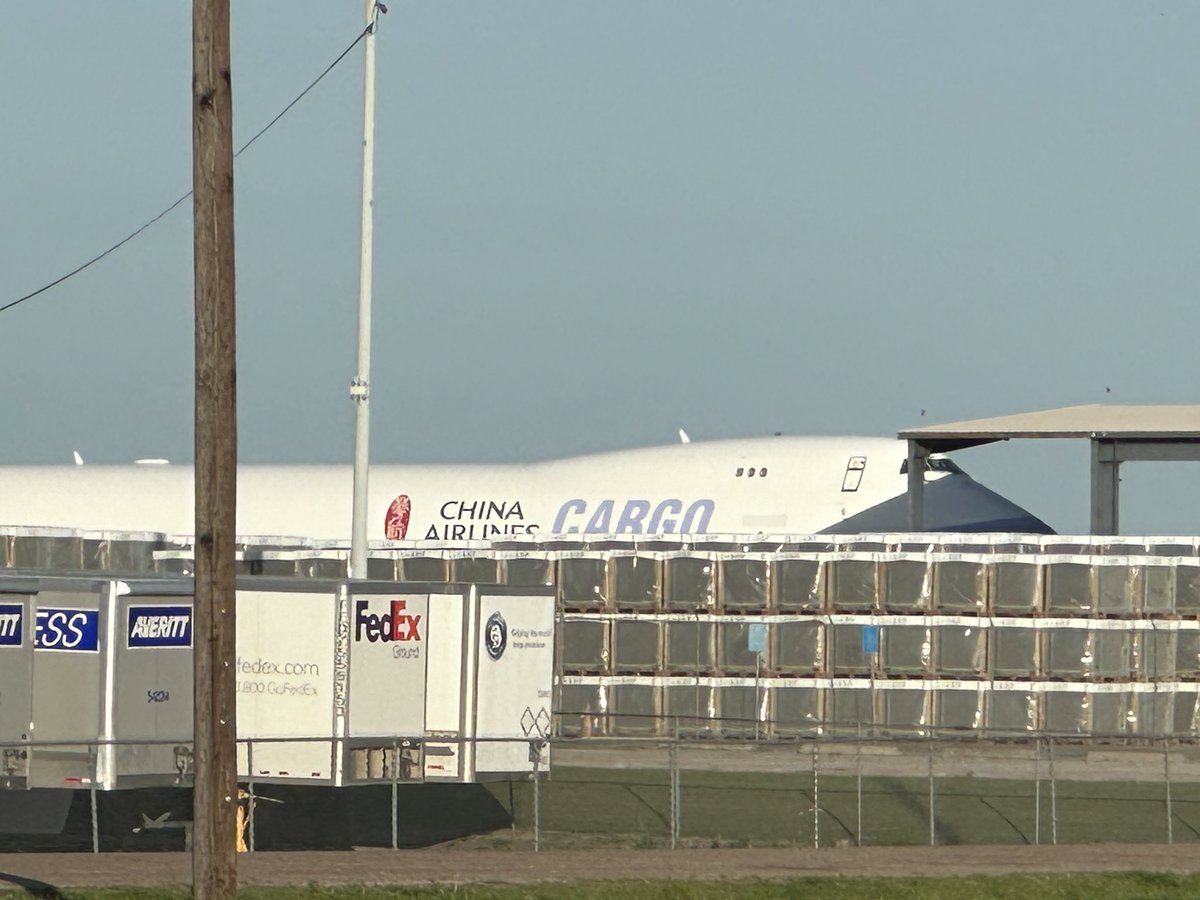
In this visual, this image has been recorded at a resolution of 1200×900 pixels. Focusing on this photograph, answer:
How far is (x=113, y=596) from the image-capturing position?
70.1 feet

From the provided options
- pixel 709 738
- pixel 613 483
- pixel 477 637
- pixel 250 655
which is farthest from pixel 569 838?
pixel 613 483

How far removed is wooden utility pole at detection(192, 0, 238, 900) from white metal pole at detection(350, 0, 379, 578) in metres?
15.2

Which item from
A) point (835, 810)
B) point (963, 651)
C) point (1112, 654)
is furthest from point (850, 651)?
point (835, 810)

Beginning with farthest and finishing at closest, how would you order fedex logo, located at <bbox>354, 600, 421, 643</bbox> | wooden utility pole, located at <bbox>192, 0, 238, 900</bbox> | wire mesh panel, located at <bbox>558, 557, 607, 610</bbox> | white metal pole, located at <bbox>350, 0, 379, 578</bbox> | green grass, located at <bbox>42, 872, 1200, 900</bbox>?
1. wire mesh panel, located at <bbox>558, 557, 607, 610</bbox>
2. white metal pole, located at <bbox>350, 0, 379, 578</bbox>
3. fedex logo, located at <bbox>354, 600, 421, 643</bbox>
4. green grass, located at <bbox>42, 872, 1200, 900</bbox>
5. wooden utility pole, located at <bbox>192, 0, 238, 900</bbox>

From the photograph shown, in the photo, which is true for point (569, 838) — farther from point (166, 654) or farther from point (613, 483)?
point (613, 483)

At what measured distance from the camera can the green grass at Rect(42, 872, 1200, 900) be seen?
58.7 feet

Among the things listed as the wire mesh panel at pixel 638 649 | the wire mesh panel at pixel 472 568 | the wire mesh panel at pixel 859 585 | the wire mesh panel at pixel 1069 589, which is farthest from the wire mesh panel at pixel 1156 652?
the wire mesh panel at pixel 472 568

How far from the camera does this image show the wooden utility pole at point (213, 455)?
1445 centimetres

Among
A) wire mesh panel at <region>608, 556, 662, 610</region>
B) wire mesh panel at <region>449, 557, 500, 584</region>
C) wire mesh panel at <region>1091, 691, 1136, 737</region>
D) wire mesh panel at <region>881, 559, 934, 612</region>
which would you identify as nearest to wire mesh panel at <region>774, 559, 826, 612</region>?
wire mesh panel at <region>881, 559, 934, 612</region>

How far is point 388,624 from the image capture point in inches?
894

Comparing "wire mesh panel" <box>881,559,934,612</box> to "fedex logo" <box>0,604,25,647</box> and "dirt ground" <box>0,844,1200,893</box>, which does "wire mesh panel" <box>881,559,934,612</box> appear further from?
"fedex logo" <box>0,604,25,647</box>

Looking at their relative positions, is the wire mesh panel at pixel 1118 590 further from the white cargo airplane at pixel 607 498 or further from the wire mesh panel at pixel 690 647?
the white cargo airplane at pixel 607 498

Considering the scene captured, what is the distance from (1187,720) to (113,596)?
18973mm

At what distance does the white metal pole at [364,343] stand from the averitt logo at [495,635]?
22.4 ft
